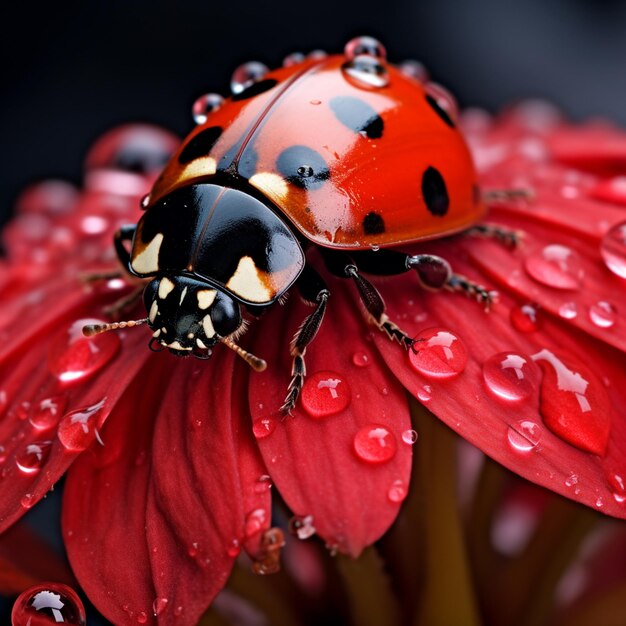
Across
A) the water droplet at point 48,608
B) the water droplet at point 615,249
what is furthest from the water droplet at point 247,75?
the water droplet at point 48,608

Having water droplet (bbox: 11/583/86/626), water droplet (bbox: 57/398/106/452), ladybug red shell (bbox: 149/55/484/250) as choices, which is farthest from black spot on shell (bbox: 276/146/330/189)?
water droplet (bbox: 11/583/86/626)

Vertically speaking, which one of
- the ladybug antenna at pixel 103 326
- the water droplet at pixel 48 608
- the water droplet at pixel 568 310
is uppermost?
the water droplet at pixel 568 310

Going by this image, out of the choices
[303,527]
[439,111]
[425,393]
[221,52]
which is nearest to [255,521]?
[303,527]

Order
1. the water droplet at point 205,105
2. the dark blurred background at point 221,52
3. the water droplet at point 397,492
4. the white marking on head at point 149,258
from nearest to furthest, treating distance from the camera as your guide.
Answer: the water droplet at point 397,492, the white marking on head at point 149,258, the water droplet at point 205,105, the dark blurred background at point 221,52

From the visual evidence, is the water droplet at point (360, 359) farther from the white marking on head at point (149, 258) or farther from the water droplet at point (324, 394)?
the white marking on head at point (149, 258)

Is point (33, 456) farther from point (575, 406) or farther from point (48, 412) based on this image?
point (575, 406)

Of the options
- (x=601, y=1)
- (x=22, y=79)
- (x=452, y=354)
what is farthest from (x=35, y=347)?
(x=601, y=1)
